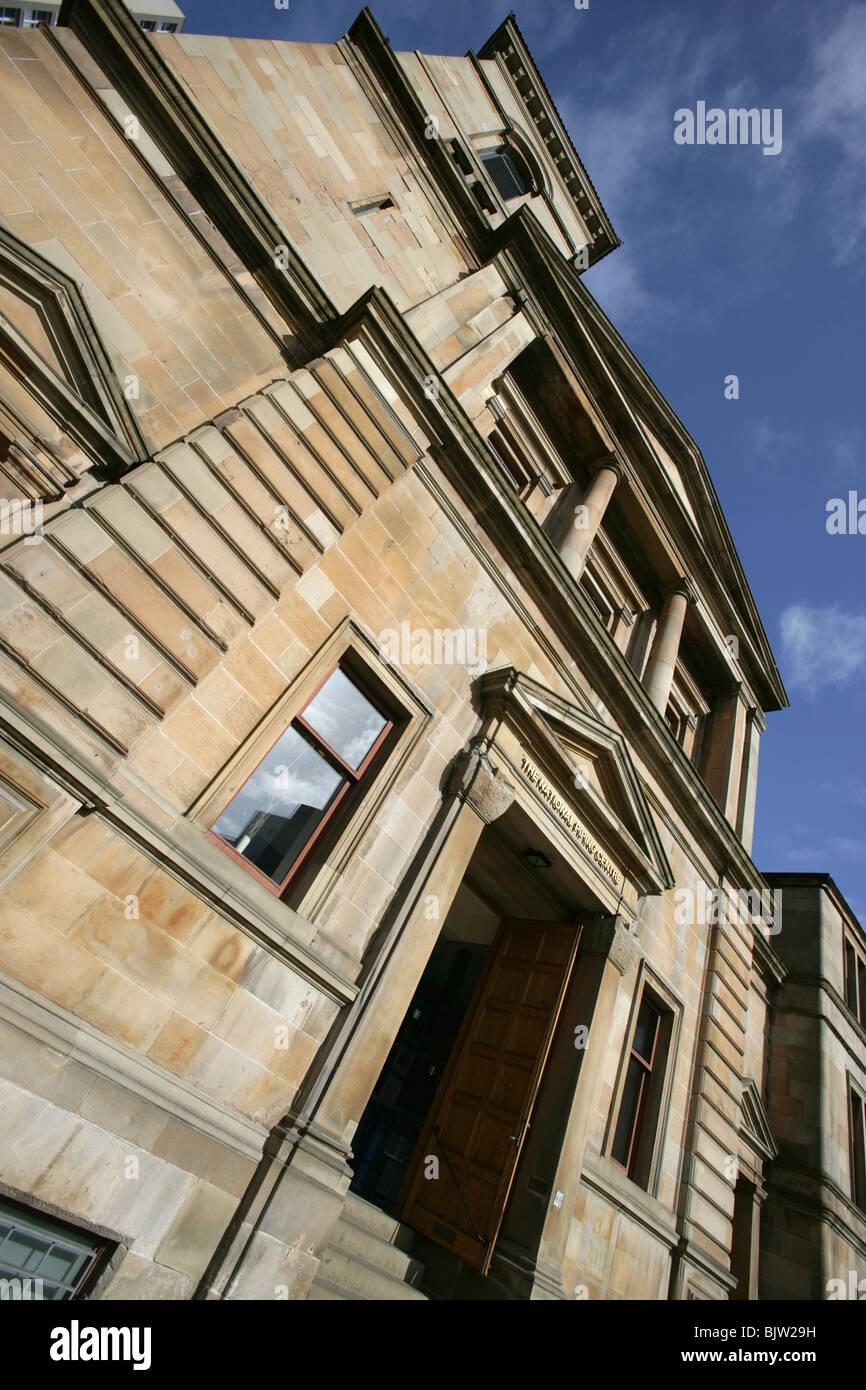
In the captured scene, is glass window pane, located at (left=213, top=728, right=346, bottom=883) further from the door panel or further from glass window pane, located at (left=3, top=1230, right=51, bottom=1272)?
the door panel

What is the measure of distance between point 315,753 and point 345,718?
0.58 meters

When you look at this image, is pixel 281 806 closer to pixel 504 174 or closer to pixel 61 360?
pixel 61 360

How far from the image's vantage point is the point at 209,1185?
17.1ft

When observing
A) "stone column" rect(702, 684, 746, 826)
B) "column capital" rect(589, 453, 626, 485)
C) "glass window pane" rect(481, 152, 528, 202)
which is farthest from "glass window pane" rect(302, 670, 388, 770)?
"glass window pane" rect(481, 152, 528, 202)

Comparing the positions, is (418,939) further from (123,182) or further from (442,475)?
(123,182)

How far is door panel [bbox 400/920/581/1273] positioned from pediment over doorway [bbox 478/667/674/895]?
1.44 meters

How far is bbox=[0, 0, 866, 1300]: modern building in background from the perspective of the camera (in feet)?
16.6

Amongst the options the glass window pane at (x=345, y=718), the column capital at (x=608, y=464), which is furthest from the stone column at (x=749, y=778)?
the glass window pane at (x=345, y=718)

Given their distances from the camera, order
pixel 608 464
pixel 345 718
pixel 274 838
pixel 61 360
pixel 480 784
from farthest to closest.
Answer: pixel 608 464 → pixel 480 784 → pixel 345 718 → pixel 274 838 → pixel 61 360

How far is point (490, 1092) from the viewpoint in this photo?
30.2 ft

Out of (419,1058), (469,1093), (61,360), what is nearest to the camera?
(61,360)

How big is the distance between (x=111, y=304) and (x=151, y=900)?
5.58 m

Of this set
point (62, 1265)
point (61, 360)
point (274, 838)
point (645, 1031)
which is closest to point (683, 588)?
point (645, 1031)
